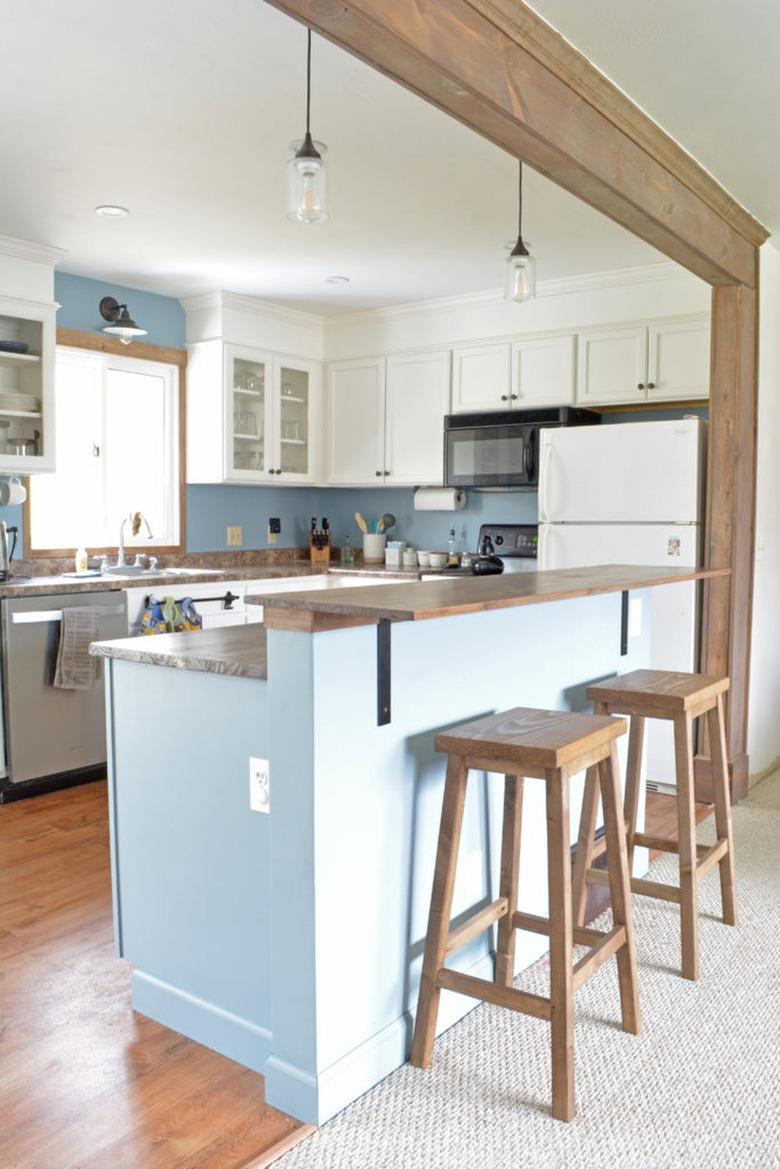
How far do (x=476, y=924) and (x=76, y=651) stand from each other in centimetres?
243

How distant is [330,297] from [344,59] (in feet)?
8.47

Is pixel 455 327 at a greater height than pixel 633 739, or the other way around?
pixel 455 327

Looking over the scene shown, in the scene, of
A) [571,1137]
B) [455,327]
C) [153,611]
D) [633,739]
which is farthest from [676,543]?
[571,1137]

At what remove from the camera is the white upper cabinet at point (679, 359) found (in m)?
4.23

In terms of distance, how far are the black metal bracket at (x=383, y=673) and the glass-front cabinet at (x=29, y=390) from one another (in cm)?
281

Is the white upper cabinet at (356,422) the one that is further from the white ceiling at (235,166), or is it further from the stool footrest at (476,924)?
the stool footrest at (476,924)

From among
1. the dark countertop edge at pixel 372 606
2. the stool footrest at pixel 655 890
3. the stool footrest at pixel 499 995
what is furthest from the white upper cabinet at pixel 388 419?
the stool footrest at pixel 499 995

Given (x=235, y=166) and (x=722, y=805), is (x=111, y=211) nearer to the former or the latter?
(x=235, y=166)

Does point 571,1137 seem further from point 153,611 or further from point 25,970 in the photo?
point 153,611

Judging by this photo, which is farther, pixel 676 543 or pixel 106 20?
pixel 676 543

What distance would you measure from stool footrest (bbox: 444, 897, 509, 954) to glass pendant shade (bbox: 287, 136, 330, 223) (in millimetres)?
1615

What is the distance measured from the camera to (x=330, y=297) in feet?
16.4

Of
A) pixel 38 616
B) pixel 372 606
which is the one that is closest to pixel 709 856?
pixel 372 606

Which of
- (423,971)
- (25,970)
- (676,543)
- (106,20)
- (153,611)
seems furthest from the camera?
(153,611)
